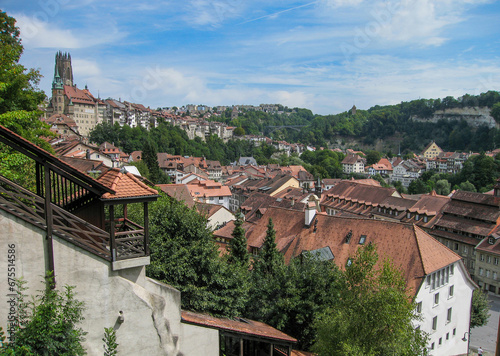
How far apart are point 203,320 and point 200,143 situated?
5646 inches

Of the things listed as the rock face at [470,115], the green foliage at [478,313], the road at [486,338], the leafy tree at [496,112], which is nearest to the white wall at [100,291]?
the road at [486,338]

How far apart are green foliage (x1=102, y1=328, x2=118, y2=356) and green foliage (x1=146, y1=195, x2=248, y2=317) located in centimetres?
465

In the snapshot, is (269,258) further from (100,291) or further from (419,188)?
(419,188)

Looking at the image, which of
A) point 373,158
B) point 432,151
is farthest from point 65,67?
point 432,151

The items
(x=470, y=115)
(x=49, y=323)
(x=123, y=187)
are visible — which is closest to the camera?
(x=49, y=323)

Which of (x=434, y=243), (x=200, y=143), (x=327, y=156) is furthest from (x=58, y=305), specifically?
(x=327, y=156)

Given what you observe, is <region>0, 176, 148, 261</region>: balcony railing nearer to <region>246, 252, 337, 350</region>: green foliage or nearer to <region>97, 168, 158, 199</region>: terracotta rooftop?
<region>97, 168, 158, 199</region>: terracotta rooftop

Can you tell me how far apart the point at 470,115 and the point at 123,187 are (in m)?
201

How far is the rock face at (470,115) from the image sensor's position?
17118 centimetres

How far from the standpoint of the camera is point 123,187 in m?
9.72

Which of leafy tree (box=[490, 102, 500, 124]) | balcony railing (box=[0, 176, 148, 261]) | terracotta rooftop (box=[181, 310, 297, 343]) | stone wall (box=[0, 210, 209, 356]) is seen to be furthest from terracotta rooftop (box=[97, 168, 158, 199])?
leafy tree (box=[490, 102, 500, 124])

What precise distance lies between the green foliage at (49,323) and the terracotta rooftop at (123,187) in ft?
7.75

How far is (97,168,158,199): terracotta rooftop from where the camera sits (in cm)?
949

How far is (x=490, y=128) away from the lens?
166 meters
